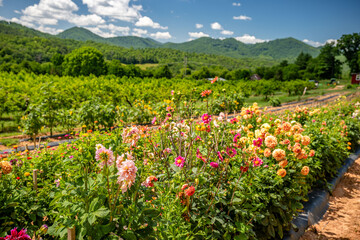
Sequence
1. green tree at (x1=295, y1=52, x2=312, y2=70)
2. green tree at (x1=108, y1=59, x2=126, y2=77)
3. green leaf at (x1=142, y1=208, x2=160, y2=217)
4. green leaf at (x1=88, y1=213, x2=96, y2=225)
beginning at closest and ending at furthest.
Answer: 1. green leaf at (x1=88, y1=213, x2=96, y2=225)
2. green leaf at (x1=142, y1=208, x2=160, y2=217)
3. green tree at (x1=108, y1=59, x2=126, y2=77)
4. green tree at (x1=295, y1=52, x2=312, y2=70)

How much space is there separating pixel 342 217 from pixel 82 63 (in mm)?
49552

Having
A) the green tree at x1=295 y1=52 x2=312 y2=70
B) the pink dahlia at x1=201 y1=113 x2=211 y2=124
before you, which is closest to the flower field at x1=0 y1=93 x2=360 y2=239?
the pink dahlia at x1=201 y1=113 x2=211 y2=124

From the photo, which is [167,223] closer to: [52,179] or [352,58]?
[52,179]

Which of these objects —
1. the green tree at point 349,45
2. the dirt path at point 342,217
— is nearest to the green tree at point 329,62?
the green tree at point 349,45

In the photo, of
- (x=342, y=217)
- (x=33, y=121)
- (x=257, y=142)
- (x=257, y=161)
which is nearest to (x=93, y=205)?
(x=257, y=161)

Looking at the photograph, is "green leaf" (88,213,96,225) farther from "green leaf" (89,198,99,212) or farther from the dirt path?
the dirt path

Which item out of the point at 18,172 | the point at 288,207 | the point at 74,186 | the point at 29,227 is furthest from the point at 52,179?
the point at 288,207

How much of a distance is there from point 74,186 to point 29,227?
70 centimetres

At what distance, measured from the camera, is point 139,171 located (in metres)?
1.49

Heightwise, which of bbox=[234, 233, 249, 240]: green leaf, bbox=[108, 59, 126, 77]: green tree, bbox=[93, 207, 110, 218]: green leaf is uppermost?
bbox=[108, 59, 126, 77]: green tree

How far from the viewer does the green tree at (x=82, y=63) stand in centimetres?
4559

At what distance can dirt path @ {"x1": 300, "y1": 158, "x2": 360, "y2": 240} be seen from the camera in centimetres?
271

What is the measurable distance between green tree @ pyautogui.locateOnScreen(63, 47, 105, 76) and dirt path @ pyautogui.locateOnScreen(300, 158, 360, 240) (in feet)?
157

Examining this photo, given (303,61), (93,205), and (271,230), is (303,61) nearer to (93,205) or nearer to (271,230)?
(271,230)
